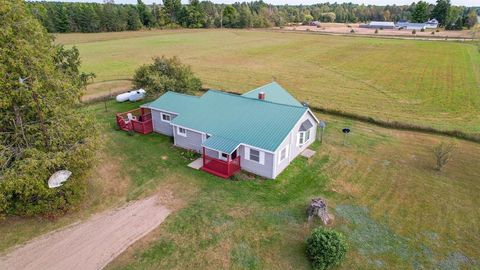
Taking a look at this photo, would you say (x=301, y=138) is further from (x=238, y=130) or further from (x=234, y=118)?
(x=234, y=118)

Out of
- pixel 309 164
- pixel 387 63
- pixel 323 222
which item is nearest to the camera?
pixel 323 222

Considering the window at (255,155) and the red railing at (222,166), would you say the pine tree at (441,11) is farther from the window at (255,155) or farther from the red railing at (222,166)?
the red railing at (222,166)

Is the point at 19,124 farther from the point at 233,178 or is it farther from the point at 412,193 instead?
the point at 412,193

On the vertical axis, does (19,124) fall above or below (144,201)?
above

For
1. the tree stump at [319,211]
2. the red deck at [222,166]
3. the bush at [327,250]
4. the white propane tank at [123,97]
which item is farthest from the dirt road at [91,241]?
the white propane tank at [123,97]

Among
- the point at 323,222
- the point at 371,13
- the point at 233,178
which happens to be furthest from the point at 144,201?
the point at 371,13

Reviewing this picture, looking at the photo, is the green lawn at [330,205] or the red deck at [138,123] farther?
the red deck at [138,123]

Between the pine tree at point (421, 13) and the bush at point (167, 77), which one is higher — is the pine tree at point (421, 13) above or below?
above
